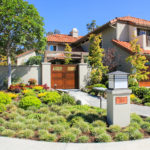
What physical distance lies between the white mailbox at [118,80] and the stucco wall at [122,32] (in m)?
11.3

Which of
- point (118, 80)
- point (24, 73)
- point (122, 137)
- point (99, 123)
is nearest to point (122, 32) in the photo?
point (24, 73)

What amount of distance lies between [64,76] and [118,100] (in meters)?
8.79

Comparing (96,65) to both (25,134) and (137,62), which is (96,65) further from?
(25,134)

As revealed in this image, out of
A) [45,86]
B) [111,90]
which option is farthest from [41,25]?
[111,90]

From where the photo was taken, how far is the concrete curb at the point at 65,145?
3.41 m

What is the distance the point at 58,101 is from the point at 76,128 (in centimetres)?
341

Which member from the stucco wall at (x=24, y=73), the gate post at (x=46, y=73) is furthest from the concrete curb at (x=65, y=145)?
the stucco wall at (x=24, y=73)

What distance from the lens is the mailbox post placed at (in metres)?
4.80

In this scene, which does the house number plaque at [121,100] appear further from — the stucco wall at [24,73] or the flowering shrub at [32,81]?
the stucco wall at [24,73]

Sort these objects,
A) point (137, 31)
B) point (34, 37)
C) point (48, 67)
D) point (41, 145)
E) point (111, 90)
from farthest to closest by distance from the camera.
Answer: point (137, 31) → point (48, 67) → point (34, 37) → point (111, 90) → point (41, 145)

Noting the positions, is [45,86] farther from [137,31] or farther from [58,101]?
[137,31]

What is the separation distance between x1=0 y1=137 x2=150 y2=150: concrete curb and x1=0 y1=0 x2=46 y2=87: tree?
844cm

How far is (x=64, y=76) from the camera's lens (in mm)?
13297

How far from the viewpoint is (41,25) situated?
11.5 meters
